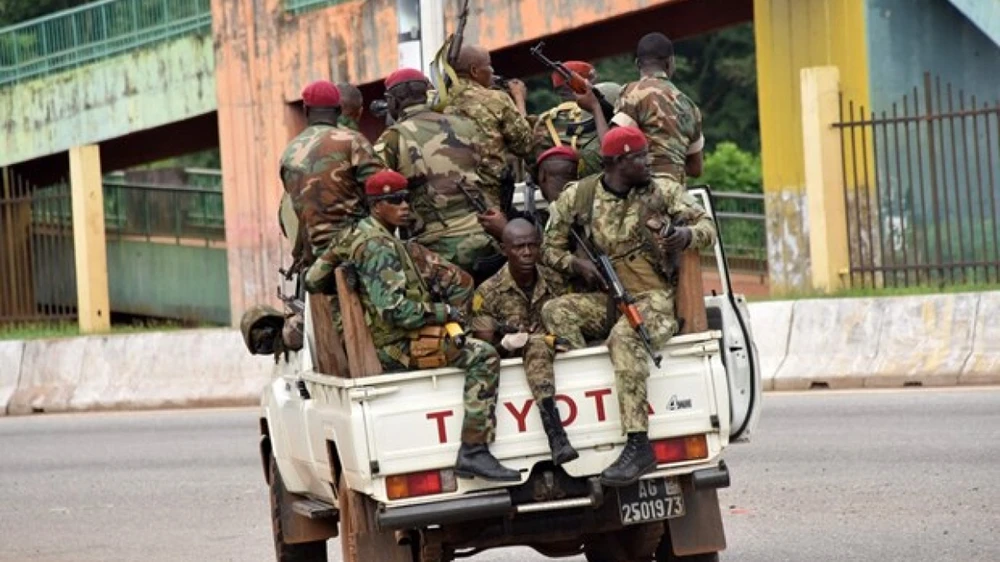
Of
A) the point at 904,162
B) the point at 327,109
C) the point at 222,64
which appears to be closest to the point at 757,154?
the point at 222,64

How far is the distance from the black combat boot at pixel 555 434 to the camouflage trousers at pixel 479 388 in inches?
8.1

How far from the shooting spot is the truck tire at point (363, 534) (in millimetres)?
9109

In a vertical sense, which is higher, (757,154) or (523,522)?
(757,154)

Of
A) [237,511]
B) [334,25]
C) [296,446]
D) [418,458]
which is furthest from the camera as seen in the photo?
[334,25]

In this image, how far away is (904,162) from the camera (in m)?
22.3

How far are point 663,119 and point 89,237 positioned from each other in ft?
63.0

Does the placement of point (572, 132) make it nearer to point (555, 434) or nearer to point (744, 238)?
point (555, 434)

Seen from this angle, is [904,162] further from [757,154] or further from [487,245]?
[757,154]

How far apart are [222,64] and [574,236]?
18365 millimetres

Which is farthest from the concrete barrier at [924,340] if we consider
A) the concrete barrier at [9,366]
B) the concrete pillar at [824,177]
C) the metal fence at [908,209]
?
the concrete barrier at [9,366]

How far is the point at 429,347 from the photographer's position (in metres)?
8.97

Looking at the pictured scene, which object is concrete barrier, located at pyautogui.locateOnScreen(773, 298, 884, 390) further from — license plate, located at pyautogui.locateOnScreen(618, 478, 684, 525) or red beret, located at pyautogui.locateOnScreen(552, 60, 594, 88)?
license plate, located at pyautogui.locateOnScreen(618, 478, 684, 525)

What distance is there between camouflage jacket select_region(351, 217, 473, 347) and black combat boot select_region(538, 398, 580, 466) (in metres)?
0.58

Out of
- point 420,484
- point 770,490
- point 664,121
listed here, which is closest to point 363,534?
point 420,484
